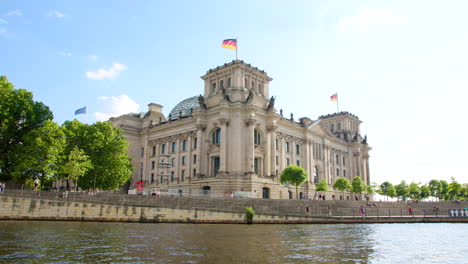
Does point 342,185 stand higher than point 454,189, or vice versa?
point 454,189

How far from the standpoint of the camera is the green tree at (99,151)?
58094mm

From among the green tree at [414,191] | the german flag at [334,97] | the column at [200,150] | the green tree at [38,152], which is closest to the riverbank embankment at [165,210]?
the green tree at [38,152]

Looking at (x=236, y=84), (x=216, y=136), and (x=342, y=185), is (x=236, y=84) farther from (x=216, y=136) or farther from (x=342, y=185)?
(x=342, y=185)

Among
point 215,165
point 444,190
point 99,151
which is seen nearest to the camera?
point 99,151

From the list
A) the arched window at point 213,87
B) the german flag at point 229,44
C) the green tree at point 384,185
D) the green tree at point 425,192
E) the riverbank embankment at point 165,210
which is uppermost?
the german flag at point 229,44

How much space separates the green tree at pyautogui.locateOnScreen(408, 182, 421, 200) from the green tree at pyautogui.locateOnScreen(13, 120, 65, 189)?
11508 centimetres

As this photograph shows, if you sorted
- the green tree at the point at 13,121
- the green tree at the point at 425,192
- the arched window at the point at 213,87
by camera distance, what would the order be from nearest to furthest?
the green tree at the point at 13,121
the arched window at the point at 213,87
the green tree at the point at 425,192

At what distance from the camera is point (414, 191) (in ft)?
424

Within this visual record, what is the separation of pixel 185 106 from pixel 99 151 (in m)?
45.2

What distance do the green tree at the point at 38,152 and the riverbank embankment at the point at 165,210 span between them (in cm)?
730

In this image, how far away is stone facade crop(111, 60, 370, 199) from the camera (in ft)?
238

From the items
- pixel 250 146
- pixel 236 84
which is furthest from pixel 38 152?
pixel 236 84

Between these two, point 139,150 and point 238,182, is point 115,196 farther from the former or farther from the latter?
point 139,150

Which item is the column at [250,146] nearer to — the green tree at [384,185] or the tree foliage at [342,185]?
the tree foliage at [342,185]
